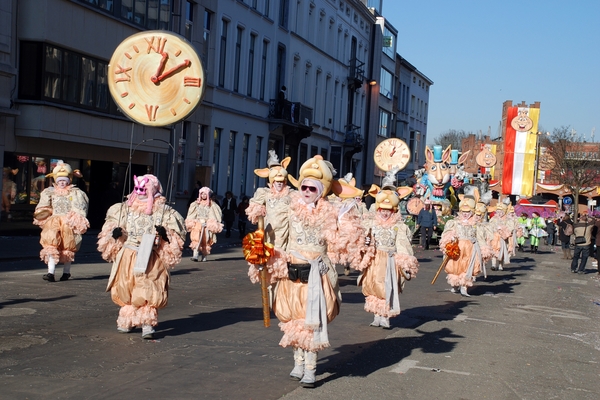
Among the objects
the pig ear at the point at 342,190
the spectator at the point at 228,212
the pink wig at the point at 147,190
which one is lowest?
the spectator at the point at 228,212

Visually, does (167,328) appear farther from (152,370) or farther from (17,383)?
(17,383)

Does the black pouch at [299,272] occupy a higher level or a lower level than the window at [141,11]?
lower

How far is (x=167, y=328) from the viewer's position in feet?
31.3

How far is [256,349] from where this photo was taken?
8664 millimetres

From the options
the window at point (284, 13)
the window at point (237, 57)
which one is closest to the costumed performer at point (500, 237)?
the window at point (237, 57)

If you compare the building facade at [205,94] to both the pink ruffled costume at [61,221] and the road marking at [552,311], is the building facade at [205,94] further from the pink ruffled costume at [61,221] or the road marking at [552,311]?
the road marking at [552,311]

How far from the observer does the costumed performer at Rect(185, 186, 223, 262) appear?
62.0 feet

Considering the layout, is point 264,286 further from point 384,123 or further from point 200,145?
point 384,123

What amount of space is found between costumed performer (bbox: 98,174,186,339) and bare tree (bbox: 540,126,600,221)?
184 feet

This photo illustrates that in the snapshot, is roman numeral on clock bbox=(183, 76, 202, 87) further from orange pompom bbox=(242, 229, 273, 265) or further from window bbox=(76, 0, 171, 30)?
window bbox=(76, 0, 171, 30)

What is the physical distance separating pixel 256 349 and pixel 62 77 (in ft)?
51.2

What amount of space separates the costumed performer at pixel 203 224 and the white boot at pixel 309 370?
11.9 m

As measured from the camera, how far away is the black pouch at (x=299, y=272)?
23.9 ft

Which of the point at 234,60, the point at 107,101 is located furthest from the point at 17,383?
the point at 234,60
